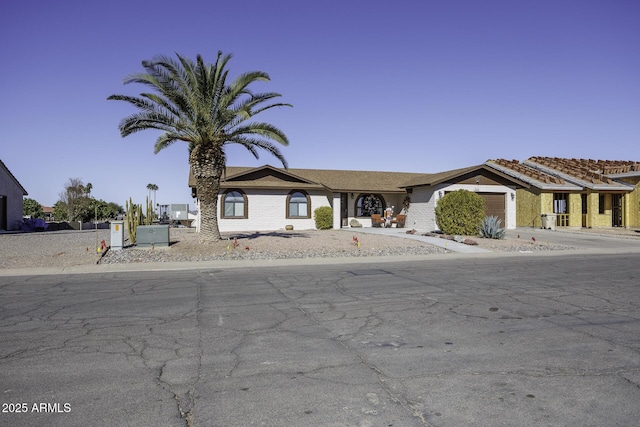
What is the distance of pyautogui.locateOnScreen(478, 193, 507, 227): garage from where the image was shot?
3053 cm

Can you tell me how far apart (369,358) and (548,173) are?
35.3 meters

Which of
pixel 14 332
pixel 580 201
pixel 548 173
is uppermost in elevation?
pixel 548 173

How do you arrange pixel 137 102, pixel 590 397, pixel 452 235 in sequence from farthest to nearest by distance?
pixel 452 235
pixel 137 102
pixel 590 397

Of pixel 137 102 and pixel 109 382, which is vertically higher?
pixel 137 102

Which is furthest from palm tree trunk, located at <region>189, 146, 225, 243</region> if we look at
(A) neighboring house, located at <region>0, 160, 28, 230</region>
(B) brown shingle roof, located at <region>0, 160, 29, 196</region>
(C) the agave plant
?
(A) neighboring house, located at <region>0, 160, 28, 230</region>

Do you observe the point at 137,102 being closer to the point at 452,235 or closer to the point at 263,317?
the point at 263,317

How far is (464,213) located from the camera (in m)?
24.0

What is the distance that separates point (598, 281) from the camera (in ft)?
36.8

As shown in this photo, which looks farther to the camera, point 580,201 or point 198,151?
point 580,201

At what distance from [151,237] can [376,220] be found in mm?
16460

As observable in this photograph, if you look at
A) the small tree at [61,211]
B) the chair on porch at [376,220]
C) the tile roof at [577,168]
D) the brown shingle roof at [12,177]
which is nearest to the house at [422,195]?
the tile roof at [577,168]

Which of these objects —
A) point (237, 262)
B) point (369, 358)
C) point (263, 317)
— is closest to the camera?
point (369, 358)

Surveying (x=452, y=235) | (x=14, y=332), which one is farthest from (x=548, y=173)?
(x=14, y=332)

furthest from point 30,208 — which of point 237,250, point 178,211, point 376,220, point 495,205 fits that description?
point 495,205
